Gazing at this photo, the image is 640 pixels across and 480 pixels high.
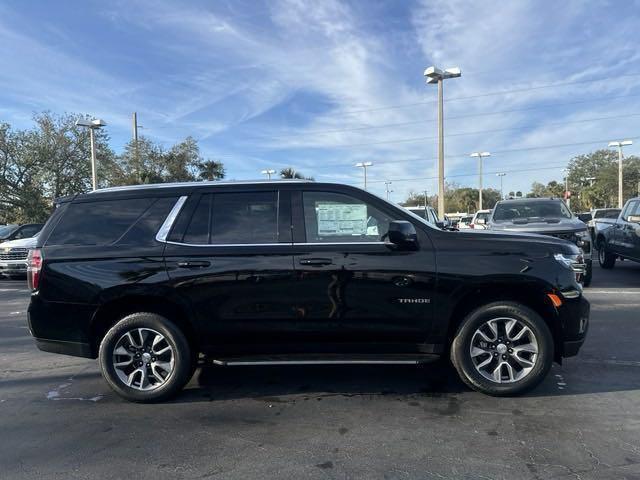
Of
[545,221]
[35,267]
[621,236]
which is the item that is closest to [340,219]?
[35,267]

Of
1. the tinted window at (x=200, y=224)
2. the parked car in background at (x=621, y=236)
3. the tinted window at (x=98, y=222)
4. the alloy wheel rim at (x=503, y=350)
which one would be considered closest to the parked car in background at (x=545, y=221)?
the parked car in background at (x=621, y=236)

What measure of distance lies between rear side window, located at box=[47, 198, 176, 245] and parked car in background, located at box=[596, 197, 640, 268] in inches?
382

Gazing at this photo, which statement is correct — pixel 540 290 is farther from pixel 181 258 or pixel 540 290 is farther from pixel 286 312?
pixel 181 258

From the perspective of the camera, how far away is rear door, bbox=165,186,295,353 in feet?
13.8

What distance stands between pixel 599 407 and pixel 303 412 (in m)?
2.44

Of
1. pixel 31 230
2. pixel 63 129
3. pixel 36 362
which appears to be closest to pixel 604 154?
pixel 63 129

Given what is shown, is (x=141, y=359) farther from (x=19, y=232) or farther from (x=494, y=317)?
(x=19, y=232)

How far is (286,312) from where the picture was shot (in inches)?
167

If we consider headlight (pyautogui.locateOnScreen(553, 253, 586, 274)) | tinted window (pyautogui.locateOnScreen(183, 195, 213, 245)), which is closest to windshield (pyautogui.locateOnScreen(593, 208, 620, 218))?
headlight (pyautogui.locateOnScreen(553, 253, 586, 274))

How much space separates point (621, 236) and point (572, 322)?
8823 millimetres

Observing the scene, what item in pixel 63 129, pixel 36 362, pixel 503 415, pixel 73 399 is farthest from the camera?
pixel 63 129

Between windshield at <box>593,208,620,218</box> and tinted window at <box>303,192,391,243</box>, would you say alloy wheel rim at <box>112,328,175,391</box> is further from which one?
windshield at <box>593,208,620,218</box>

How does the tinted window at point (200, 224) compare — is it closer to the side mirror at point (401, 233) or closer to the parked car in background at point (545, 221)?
the side mirror at point (401, 233)

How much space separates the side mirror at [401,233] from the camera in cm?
409
